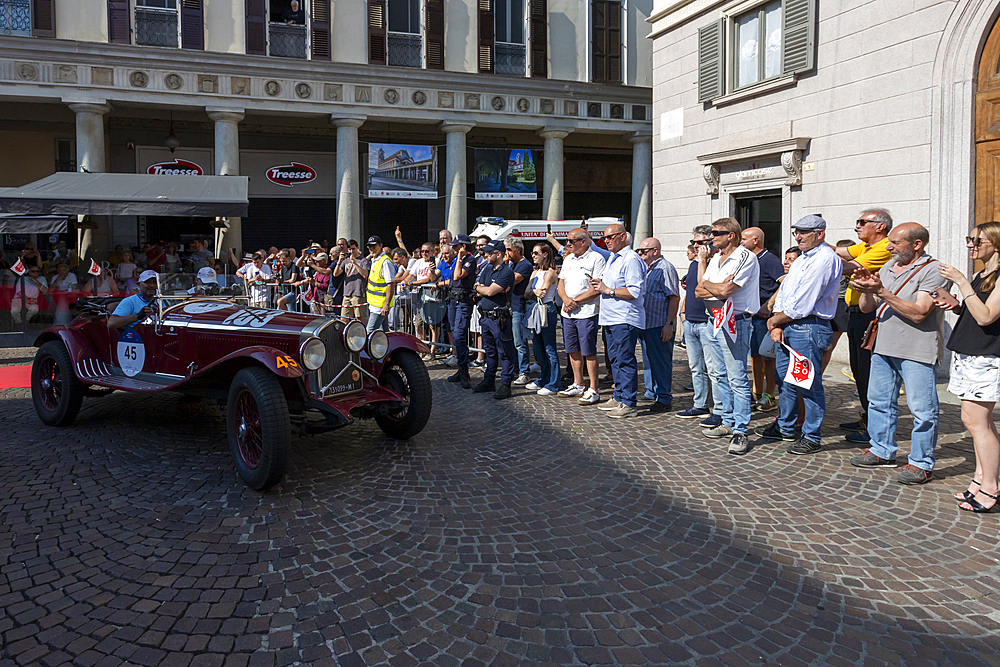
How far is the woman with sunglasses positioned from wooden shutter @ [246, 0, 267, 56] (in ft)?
49.4

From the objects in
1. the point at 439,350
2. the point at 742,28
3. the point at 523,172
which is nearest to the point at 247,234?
the point at 523,172

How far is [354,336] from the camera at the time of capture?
5.30 metres

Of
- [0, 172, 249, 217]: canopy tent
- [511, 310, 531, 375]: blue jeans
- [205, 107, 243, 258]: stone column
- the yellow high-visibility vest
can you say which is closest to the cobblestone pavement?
[511, 310, 531, 375]: blue jeans

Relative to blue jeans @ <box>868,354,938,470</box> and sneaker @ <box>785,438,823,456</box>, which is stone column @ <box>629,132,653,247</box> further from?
blue jeans @ <box>868,354,938,470</box>

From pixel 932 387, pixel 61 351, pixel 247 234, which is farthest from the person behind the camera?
pixel 247 234

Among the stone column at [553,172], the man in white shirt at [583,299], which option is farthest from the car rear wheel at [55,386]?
the stone column at [553,172]

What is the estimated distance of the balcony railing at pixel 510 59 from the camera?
21922mm

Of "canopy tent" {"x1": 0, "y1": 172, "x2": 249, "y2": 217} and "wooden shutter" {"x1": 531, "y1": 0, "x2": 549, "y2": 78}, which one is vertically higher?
"wooden shutter" {"x1": 531, "y1": 0, "x2": 549, "y2": 78}

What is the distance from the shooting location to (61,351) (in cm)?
622

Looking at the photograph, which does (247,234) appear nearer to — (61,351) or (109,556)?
(61,351)

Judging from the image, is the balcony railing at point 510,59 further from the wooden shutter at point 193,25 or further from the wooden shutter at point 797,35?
the wooden shutter at point 797,35

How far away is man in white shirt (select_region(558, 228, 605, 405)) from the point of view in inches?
283

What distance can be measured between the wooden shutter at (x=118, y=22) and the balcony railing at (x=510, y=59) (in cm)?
1071

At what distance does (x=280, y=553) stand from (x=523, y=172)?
2165 centimetres
